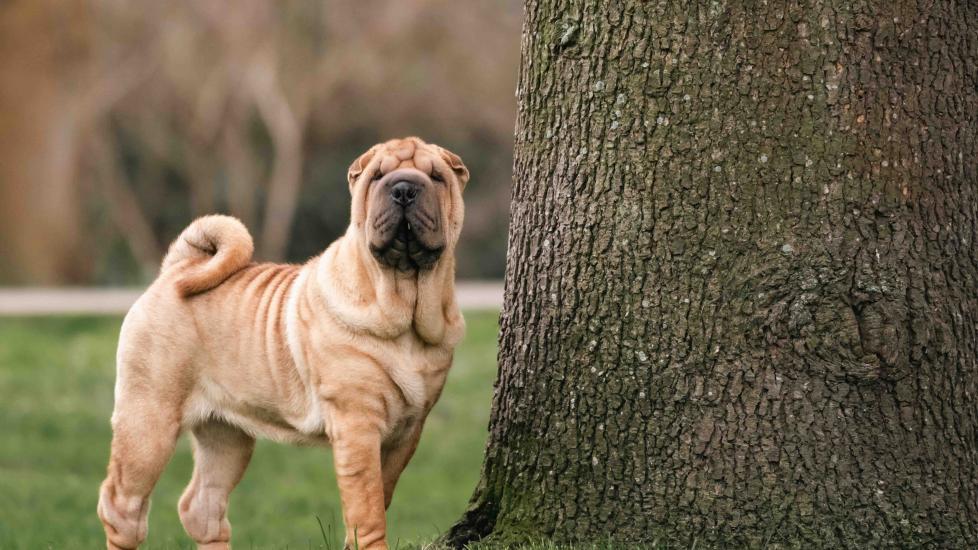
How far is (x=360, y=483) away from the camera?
4.30 metres

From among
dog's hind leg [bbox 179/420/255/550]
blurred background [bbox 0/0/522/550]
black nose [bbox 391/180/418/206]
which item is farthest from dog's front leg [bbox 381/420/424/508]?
blurred background [bbox 0/0/522/550]

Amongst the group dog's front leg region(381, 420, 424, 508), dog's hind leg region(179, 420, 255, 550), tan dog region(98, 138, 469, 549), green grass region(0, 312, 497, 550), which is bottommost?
green grass region(0, 312, 497, 550)

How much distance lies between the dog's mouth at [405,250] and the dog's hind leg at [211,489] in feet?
4.20

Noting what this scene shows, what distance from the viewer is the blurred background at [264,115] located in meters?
24.3

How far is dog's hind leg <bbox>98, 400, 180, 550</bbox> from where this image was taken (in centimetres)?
468

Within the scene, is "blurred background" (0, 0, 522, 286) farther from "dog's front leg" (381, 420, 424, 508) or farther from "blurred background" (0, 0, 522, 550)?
"dog's front leg" (381, 420, 424, 508)

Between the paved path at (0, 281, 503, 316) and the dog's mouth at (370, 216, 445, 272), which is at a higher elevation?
the dog's mouth at (370, 216, 445, 272)

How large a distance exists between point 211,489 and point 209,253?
1039 mm

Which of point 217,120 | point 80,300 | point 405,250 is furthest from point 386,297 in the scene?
point 217,120

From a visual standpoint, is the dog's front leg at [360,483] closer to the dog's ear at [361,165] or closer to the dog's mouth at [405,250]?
the dog's mouth at [405,250]

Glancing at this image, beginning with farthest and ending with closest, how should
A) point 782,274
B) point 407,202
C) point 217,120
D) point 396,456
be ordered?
point 217,120, point 396,456, point 407,202, point 782,274

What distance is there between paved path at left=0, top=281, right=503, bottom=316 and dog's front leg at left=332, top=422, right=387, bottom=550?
1185cm

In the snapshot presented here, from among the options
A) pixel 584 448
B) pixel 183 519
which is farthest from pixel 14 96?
pixel 584 448

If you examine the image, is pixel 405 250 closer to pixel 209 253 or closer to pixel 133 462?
pixel 209 253
